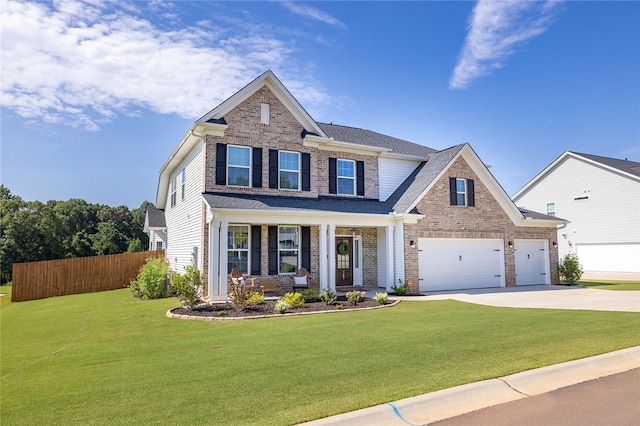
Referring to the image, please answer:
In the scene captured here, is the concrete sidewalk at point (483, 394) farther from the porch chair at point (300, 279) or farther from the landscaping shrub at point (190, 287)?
the porch chair at point (300, 279)

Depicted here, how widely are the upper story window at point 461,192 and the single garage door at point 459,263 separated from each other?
174cm

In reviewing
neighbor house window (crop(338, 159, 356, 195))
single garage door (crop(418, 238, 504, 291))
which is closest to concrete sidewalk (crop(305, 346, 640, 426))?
single garage door (crop(418, 238, 504, 291))

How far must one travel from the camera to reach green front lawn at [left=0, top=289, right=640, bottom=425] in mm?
4492

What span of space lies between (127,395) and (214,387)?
106 cm

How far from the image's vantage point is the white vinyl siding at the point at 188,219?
15.8 meters

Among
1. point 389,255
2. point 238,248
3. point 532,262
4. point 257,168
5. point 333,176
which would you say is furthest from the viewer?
point 532,262

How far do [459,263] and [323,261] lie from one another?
270 inches

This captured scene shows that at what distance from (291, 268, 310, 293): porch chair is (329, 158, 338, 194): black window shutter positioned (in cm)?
414

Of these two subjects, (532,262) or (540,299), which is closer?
(540,299)

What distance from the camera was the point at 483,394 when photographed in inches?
187

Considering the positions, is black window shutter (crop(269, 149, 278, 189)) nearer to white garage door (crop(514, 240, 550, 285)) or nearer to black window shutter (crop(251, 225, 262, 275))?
black window shutter (crop(251, 225, 262, 275))

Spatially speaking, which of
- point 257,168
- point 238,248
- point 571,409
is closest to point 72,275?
point 238,248

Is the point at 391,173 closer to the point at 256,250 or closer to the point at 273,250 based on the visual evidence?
the point at 273,250

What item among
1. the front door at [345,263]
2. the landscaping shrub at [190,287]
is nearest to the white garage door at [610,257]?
the front door at [345,263]
